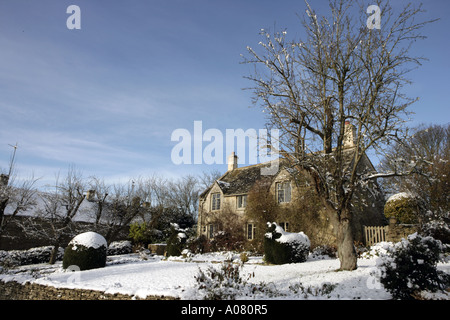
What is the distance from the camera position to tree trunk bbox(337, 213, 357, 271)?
11172mm

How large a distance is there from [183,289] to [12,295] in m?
8.90

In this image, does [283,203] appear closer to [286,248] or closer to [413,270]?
[286,248]

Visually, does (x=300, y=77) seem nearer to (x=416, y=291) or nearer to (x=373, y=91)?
(x=373, y=91)

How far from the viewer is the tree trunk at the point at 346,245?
11172 millimetres

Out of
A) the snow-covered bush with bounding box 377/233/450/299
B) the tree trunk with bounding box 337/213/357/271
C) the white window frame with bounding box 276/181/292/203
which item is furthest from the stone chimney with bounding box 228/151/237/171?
the snow-covered bush with bounding box 377/233/450/299

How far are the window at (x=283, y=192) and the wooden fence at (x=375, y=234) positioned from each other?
6188 millimetres

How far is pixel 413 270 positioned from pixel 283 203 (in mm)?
16092

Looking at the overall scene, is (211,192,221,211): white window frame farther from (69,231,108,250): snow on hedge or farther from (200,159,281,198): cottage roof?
(69,231,108,250): snow on hedge

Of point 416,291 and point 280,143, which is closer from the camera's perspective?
point 416,291

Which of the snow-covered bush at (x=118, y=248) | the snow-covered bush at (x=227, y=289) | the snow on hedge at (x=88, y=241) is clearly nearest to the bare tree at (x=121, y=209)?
the snow-covered bush at (x=118, y=248)

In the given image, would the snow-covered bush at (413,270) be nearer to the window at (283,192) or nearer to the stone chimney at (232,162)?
the window at (283,192)
